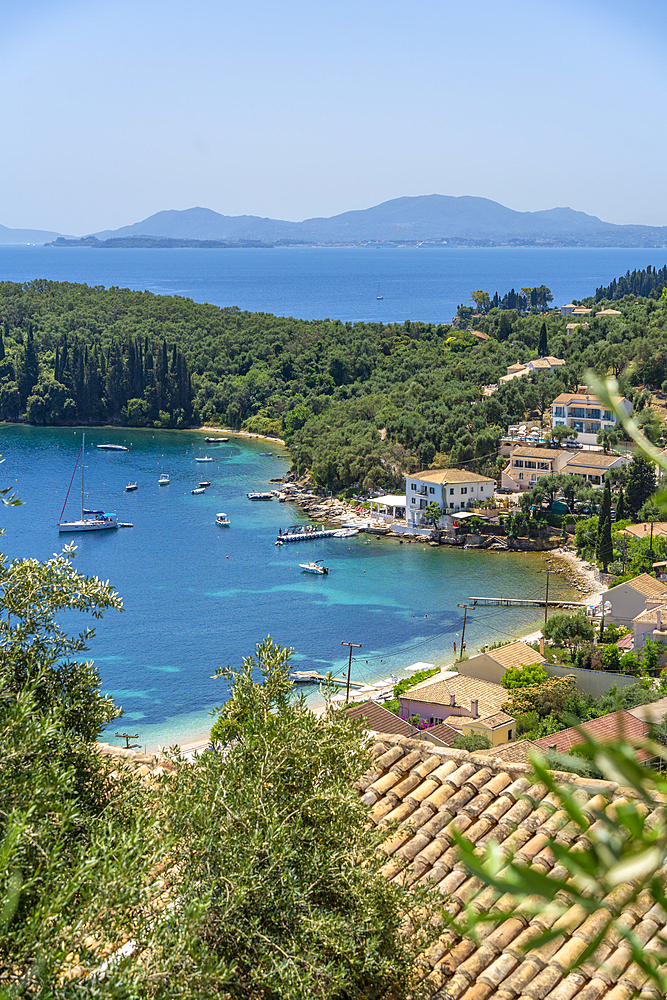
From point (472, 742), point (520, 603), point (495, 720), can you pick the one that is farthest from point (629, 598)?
point (472, 742)

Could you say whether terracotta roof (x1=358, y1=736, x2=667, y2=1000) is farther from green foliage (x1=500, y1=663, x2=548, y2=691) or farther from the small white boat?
the small white boat

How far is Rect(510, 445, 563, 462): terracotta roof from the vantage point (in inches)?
1529

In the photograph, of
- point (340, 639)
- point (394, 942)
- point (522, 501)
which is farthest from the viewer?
point (522, 501)

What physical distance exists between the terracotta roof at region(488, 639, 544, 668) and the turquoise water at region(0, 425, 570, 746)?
9.74ft

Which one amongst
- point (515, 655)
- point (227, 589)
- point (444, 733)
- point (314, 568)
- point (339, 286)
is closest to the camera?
point (444, 733)

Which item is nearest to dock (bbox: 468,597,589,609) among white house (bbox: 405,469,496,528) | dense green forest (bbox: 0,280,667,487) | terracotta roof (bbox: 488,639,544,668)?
terracotta roof (bbox: 488,639,544,668)

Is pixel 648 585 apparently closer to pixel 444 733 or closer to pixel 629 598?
pixel 629 598

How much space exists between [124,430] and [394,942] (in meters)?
60.6

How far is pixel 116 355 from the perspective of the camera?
213 feet

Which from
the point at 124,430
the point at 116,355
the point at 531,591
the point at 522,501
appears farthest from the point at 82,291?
the point at 531,591

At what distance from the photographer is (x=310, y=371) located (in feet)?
203

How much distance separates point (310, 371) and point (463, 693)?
44.1 metres

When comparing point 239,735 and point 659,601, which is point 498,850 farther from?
point 659,601

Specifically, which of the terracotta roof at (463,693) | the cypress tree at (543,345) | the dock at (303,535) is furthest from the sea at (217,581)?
the cypress tree at (543,345)
